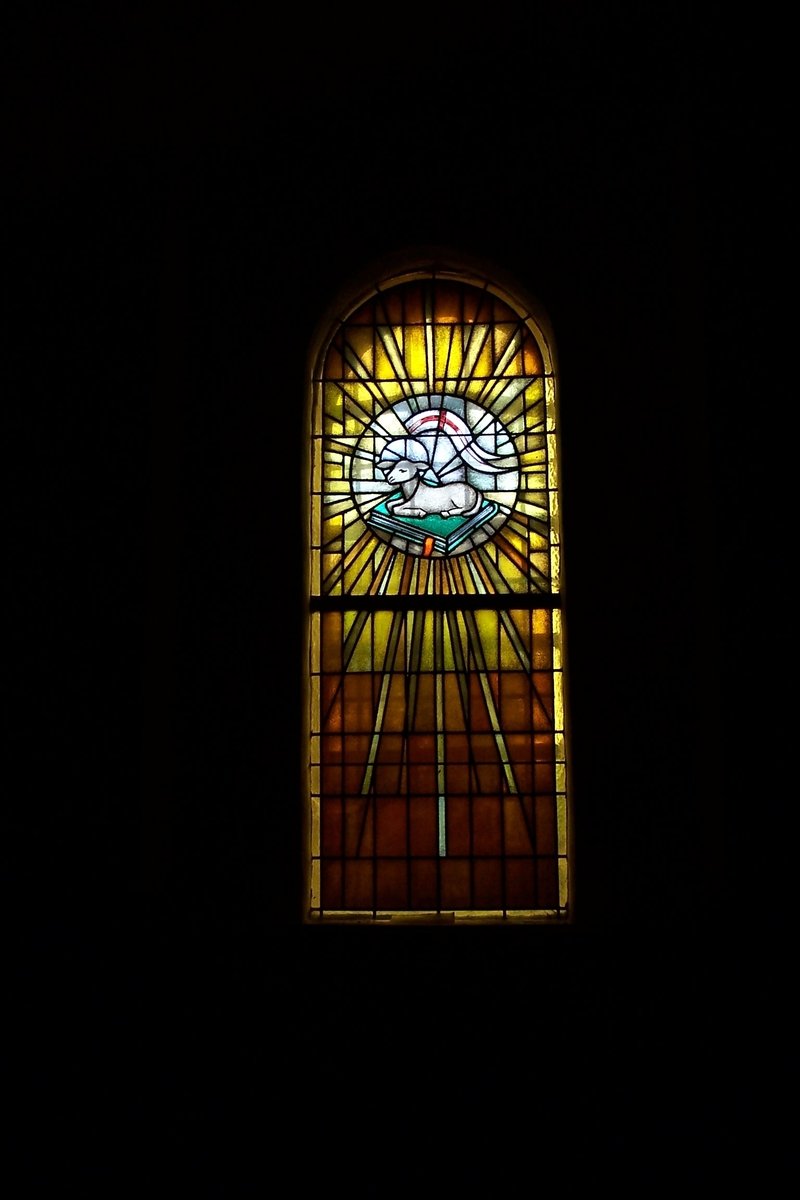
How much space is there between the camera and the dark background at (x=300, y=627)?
3930 millimetres

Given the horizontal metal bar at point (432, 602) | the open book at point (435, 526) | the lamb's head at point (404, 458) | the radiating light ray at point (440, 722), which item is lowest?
the radiating light ray at point (440, 722)

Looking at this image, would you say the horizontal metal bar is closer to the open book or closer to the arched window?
the arched window

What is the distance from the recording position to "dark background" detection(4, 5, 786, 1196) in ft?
12.9

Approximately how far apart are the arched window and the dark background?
7.8 inches

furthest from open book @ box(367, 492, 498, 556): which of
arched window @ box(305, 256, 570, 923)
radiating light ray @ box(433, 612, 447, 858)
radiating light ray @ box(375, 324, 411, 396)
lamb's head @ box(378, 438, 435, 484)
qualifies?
radiating light ray @ box(375, 324, 411, 396)

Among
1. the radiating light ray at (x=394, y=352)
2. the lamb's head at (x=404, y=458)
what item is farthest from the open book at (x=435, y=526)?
the radiating light ray at (x=394, y=352)

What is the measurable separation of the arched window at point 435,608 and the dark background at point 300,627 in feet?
0.65

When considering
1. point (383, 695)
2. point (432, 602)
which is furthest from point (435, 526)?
point (383, 695)

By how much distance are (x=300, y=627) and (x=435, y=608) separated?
53cm

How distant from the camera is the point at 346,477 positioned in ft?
15.8

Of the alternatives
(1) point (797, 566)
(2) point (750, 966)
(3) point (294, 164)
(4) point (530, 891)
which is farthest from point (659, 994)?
(3) point (294, 164)

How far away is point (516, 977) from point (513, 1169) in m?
0.58

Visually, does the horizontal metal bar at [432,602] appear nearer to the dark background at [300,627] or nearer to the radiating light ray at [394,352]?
the dark background at [300,627]

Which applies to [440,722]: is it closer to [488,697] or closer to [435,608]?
[488,697]
